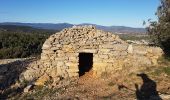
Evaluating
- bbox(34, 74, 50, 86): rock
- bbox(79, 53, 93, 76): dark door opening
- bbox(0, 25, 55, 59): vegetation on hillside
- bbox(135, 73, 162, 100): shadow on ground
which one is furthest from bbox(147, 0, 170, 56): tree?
bbox(0, 25, 55, 59): vegetation on hillside

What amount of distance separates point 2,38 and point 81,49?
33619 millimetres

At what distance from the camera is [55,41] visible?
14.7 m

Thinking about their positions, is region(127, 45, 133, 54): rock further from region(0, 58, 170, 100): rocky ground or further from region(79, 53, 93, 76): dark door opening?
region(79, 53, 93, 76): dark door opening

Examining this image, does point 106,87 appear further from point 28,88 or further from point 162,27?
point 162,27

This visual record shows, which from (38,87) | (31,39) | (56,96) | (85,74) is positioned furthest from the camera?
(31,39)

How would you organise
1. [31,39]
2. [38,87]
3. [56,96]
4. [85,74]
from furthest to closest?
1. [31,39]
2. [85,74]
3. [38,87]
4. [56,96]

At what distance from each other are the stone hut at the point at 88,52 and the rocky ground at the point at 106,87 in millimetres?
408

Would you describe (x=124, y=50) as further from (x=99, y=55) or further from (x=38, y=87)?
(x=38, y=87)

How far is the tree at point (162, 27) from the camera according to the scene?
1923cm

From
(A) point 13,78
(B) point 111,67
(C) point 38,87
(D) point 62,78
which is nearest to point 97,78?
(B) point 111,67

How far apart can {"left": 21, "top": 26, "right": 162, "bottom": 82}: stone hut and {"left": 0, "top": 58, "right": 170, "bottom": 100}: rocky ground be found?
41 cm

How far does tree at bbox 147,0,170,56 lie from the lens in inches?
757

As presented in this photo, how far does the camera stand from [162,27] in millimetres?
19781

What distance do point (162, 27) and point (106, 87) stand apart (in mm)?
9099
